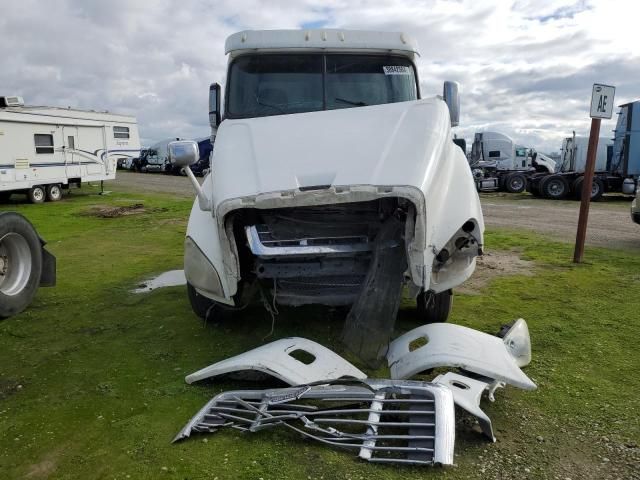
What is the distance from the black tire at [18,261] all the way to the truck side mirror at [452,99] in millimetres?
4452

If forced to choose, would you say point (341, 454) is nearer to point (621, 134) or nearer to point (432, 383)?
point (432, 383)

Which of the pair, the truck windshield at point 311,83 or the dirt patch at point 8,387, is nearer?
the dirt patch at point 8,387

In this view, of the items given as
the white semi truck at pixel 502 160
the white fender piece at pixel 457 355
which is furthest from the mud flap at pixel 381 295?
the white semi truck at pixel 502 160

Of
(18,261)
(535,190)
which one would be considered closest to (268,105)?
(18,261)

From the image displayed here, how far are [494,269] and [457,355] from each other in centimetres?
396

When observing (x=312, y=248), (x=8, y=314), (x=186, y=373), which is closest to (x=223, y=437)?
(x=186, y=373)

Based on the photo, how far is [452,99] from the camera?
5.30m

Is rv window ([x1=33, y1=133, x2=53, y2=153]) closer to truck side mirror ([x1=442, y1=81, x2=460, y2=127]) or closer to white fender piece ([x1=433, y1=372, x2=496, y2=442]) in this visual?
truck side mirror ([x1=442, y1=81, x2=460, y2=127])

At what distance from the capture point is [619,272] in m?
6.74

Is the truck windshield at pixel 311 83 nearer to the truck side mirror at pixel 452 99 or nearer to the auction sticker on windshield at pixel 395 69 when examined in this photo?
the auction sticker on windshield at pixel 395 69

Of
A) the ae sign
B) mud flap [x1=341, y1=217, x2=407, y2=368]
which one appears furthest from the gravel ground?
mud flap [x1=341, y1=217, x2=407, y2=368]

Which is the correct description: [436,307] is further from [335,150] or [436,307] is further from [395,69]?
[395,69]

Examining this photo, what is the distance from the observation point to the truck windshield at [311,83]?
5152mm

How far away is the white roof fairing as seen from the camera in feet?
17.4
